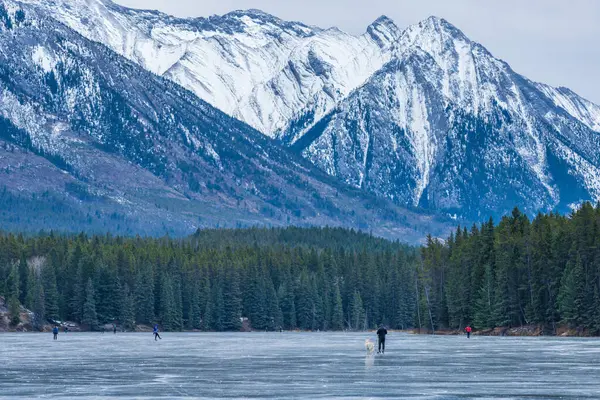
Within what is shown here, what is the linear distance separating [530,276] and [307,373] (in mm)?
92802

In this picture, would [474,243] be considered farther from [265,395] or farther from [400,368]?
[265,395]

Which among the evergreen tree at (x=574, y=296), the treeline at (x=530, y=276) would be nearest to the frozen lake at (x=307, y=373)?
the evergreen tree at (x=574, y=296)

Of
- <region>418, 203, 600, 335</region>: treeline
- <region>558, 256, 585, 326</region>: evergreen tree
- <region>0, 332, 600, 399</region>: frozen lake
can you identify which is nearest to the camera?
<region>0, 332, 600, 399</region>: frozen lake

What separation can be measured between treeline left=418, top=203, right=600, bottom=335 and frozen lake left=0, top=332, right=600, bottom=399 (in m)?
40.3

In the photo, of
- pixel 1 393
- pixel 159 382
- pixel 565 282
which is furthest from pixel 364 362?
pixel 565 282

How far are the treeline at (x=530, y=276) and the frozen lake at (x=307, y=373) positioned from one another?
4034 centimetres

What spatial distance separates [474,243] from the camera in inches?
7613

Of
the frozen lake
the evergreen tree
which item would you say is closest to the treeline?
the evergreen tree

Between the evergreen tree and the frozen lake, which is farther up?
the evergreen tree

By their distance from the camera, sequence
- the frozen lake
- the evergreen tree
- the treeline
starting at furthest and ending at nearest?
the treeline < the evergreen tree < the frozen lake

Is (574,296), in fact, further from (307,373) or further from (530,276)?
(307,373)

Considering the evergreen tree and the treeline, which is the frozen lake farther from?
the treeline

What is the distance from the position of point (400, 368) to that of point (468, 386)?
16.7 metres

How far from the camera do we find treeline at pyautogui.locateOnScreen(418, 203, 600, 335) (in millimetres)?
161875
